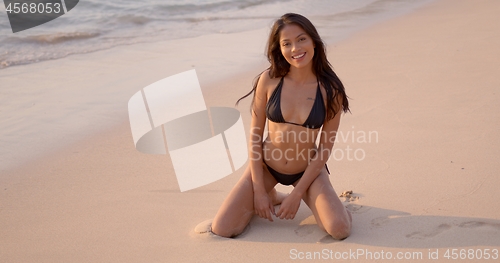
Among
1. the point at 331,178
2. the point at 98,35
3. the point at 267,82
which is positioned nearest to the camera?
the point at 267,82

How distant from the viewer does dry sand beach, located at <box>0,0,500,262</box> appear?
3.19m

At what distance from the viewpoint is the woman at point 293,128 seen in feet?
10.8

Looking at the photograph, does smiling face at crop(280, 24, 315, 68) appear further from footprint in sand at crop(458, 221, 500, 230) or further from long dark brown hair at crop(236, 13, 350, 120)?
footprint in sand at crop(458, 221, 500, 230)

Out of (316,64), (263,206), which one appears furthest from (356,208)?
(316,64)

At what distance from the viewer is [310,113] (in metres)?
3.35

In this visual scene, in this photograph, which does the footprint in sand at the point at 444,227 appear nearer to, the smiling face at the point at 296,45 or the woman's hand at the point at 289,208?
the woman's hand at the point at 289,208

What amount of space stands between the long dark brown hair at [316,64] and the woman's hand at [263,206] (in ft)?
2.12

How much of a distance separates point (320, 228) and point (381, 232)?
37 cm

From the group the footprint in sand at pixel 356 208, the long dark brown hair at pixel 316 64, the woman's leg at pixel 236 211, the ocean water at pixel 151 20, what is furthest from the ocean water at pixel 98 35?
the footprint in sand at pixel 356 208

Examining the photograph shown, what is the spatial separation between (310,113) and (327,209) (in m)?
0.60

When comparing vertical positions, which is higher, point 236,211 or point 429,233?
point 236,211

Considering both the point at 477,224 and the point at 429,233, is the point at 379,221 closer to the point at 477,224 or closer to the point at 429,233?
the point at 429,233

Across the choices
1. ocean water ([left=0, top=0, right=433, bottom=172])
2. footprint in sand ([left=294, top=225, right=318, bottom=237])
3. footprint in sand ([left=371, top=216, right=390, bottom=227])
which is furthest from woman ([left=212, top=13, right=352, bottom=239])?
ocean water ([left=0, top=0, right=433, bottom=172])

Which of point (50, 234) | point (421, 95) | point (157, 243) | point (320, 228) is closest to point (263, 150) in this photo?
point (320, 228)
